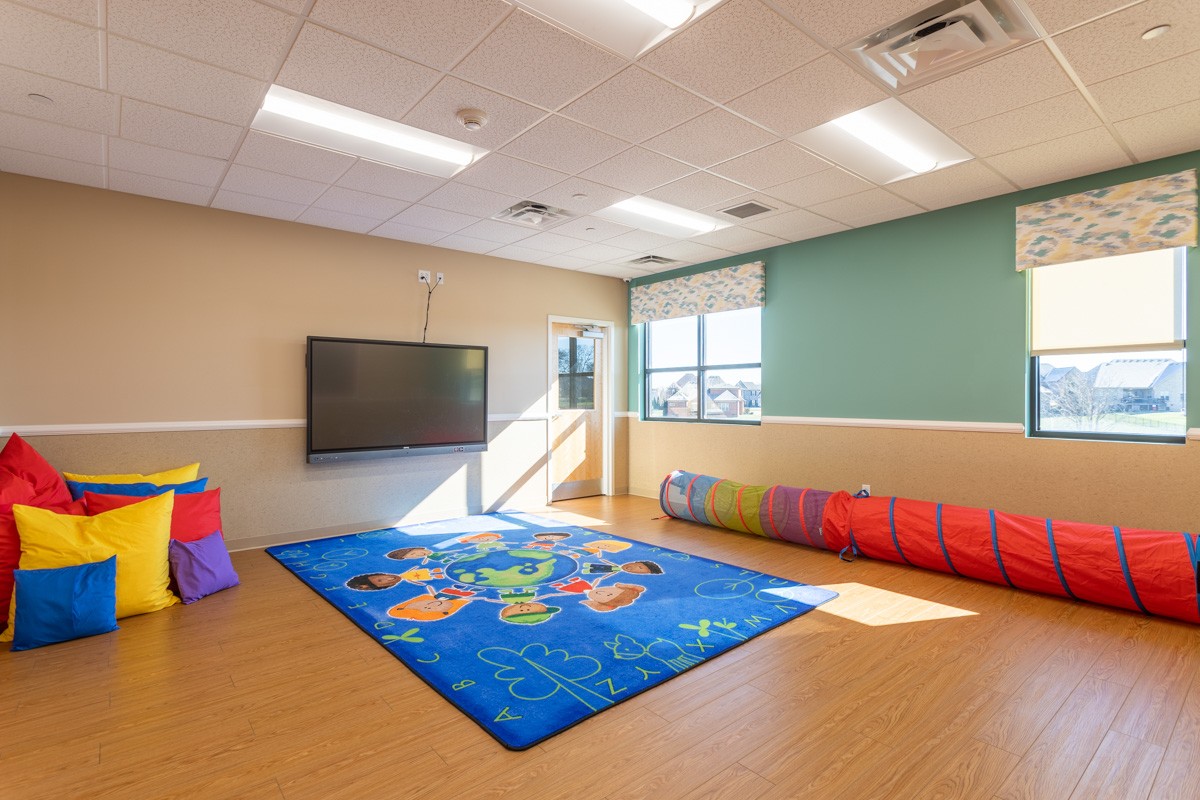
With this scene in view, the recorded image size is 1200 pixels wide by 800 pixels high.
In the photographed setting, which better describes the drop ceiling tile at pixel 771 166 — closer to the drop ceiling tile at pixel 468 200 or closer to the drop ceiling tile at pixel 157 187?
the drop ceiling tile at pixel 468 200

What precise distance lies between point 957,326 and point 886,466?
48.1 inches

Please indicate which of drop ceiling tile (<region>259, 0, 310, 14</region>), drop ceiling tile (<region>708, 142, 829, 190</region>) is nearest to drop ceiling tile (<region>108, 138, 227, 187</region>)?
drop ceiling tile (<region>259, 0, 310, 14</region>)

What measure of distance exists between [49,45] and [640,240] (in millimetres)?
3975

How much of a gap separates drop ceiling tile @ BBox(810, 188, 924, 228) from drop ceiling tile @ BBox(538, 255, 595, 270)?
2481mm

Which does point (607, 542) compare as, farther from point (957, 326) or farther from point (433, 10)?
point (433, 10)

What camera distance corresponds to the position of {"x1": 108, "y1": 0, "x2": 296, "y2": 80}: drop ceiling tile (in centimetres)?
225

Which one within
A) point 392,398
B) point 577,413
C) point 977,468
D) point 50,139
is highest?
point 50,139

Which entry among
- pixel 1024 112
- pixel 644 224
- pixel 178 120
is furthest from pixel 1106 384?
pixel 178 120

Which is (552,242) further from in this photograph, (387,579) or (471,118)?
Answer: (387,579)

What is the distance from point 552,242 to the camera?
5.52 meters

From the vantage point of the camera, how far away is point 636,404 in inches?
285

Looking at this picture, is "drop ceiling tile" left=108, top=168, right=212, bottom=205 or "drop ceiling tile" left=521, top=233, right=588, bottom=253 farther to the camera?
"drop ceiling tile" left=521, top=233, right=588, bottom=253

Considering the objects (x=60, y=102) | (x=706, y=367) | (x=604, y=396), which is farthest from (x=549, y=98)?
(x=604, y=396)

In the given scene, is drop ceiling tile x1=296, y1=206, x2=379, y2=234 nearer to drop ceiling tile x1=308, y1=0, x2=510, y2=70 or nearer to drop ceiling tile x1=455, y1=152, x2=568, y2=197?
drop ceiling tile x1=455, y1=152, x2=568, y2=197
